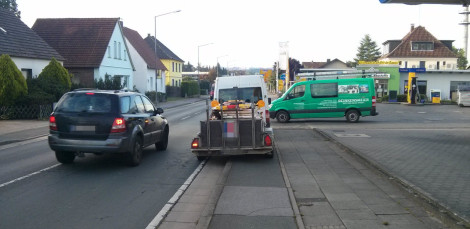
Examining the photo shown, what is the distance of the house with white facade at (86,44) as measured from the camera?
1489 inches

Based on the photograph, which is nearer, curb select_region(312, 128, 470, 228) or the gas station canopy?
curb select_region(312, 128, 470, 228)

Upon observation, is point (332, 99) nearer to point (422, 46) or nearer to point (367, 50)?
point (422, 46)

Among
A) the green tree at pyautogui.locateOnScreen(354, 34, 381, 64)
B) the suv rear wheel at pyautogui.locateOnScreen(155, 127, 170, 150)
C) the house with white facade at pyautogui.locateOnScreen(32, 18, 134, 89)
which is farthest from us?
the green tree at pyautogui.locateOnScreen(354, 34, 381, 64)

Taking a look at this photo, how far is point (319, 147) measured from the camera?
1340 cm

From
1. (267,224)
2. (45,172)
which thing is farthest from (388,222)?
(45,172)

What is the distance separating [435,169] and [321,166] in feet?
7.60

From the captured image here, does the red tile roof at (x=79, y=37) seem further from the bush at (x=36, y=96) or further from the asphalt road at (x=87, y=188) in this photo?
the asphalt road at (x=87, y=188)

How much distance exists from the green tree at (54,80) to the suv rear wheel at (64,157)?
16.1m

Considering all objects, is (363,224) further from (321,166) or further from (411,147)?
(411,147)

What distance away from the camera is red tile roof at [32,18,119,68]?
3800 centimetres

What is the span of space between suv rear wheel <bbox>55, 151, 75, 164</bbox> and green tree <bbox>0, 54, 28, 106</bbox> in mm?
13969

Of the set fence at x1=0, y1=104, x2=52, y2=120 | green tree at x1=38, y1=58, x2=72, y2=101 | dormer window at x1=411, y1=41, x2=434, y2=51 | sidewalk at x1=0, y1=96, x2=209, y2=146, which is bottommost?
sidewalk at x1=0, y1=96, x2=209, y2=146

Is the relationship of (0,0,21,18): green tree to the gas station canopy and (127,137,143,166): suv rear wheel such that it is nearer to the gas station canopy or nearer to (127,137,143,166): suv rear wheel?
A: the gas station canopy

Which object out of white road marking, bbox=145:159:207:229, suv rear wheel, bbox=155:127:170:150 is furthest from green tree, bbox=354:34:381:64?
white road marking, bbox=145:159:207:229
